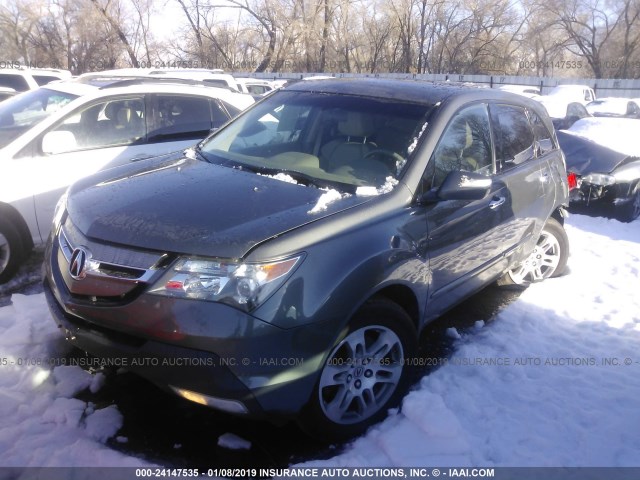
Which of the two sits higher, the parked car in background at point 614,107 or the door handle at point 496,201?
the door handle at point 496,201

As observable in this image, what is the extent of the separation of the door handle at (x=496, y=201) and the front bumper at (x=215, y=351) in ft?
6.23

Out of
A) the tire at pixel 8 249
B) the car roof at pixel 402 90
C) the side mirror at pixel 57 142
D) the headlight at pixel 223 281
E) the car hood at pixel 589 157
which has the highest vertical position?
the car roof at pixel 402 90

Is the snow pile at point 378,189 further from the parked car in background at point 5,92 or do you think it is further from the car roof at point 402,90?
the parked car in background at point 5,92

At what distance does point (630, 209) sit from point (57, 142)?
23.1 feet

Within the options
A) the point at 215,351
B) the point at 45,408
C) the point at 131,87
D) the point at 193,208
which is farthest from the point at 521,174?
the point at 131,87

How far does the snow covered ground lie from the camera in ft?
9.16

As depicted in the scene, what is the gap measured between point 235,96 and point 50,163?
2402 mm

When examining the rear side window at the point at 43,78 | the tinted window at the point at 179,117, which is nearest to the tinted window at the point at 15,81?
the rear side window at the point at 43,78

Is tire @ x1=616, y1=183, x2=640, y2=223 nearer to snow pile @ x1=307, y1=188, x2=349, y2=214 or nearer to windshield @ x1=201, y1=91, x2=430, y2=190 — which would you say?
windshield @ x1=201, y1=91, x2=430, y2=190

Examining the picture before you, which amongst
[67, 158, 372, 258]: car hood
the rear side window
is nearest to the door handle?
[67, 158, 372, 258]: car hood

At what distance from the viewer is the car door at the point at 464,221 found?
11.1 ft

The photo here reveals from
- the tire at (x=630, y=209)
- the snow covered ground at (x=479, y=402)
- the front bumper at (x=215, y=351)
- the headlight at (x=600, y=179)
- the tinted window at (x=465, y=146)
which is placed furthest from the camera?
the tire at (x=630, y=209)

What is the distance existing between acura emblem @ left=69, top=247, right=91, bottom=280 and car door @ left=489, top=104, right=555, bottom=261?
2833mm

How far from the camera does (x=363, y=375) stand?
9.66 ft
